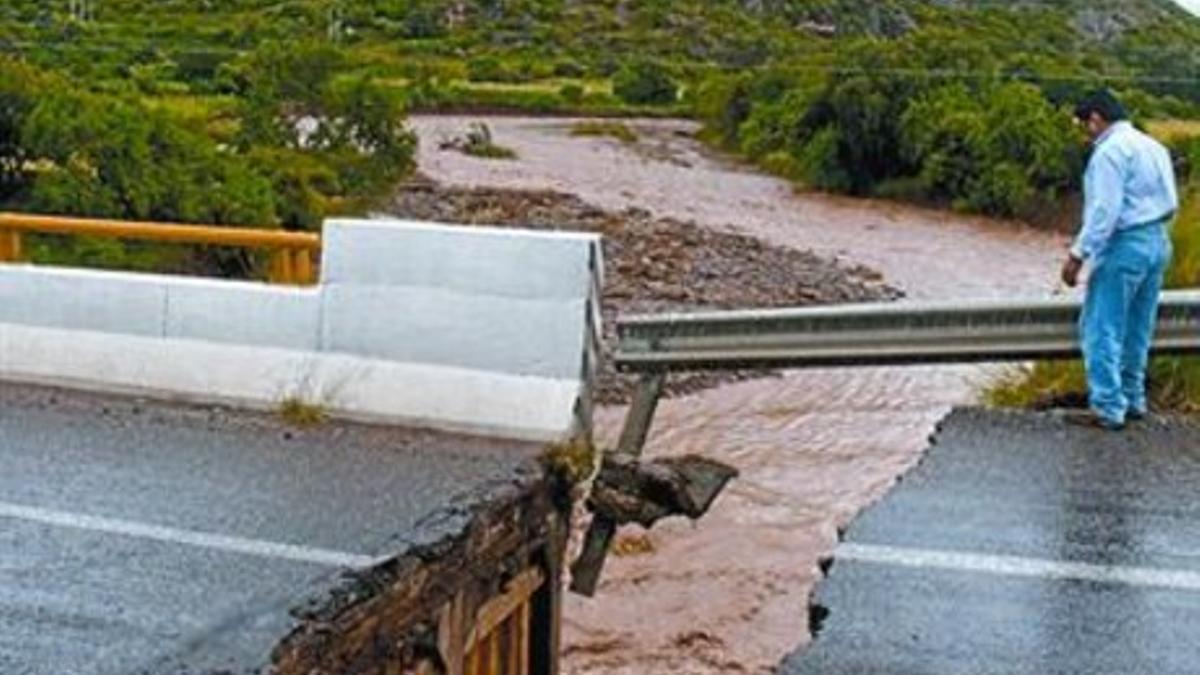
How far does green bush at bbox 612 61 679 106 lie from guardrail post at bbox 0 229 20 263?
68168 millimetres

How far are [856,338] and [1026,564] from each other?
10.1ft

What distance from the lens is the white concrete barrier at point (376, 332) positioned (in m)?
10.3

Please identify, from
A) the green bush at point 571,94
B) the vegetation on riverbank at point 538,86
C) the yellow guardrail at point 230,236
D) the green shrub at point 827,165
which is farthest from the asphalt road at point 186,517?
the green bush at point 571,94

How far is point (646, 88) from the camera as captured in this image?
8081 centimetres

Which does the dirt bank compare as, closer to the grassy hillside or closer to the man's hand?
the man's hand

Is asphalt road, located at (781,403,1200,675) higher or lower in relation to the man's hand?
lower

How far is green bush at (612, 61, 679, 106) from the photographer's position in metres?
80.5

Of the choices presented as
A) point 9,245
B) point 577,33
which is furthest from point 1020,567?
point 577,33

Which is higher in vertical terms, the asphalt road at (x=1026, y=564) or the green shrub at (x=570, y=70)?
the asphalt road at (x=1026, y=564)

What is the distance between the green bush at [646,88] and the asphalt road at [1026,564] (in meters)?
70.5

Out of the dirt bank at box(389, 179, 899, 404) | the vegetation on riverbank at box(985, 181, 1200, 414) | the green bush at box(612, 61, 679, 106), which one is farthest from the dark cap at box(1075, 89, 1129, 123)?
the green bush at box(612, 61, 679, 106)

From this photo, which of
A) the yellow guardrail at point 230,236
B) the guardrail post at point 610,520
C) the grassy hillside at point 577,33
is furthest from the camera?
the grassy hillside at point 577,33

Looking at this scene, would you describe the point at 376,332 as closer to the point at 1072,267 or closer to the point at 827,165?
the point at 1072,267

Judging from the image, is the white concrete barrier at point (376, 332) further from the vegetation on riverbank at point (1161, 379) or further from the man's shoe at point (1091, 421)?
the vegetation on riverbank at point (1161, 379)
